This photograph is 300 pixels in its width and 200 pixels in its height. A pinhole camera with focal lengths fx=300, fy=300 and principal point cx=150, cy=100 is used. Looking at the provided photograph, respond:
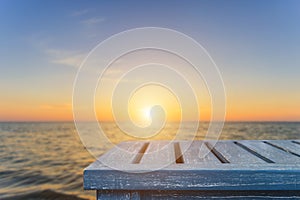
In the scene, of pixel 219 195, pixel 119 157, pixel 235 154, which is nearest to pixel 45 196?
pixel 119 157

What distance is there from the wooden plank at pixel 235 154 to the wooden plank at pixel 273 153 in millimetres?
103

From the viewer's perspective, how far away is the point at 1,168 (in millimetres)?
11734

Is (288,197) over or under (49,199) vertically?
over

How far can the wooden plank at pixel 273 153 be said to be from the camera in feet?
5.84

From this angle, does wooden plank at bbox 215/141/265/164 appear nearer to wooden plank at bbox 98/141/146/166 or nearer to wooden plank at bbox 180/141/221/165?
wooden plank at bbox 180/141/221/165

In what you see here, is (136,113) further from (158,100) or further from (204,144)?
(204,144)

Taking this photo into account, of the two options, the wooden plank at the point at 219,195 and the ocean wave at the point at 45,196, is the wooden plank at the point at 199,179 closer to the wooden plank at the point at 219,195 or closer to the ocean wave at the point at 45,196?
the wooden plank at the point at 219,195

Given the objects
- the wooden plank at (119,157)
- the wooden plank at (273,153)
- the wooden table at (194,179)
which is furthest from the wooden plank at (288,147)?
the wooden plank at (119,157)

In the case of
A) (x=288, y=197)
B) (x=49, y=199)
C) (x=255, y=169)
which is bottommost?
(x=49, y=199)

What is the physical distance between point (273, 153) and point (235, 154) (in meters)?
0.27

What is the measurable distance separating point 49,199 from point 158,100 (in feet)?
18.4

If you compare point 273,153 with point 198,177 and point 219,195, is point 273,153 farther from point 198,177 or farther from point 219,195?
point 198,177

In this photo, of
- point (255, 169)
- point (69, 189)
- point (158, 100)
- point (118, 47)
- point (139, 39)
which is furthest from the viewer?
point (69, 189)

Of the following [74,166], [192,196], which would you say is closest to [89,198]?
[74,166]
